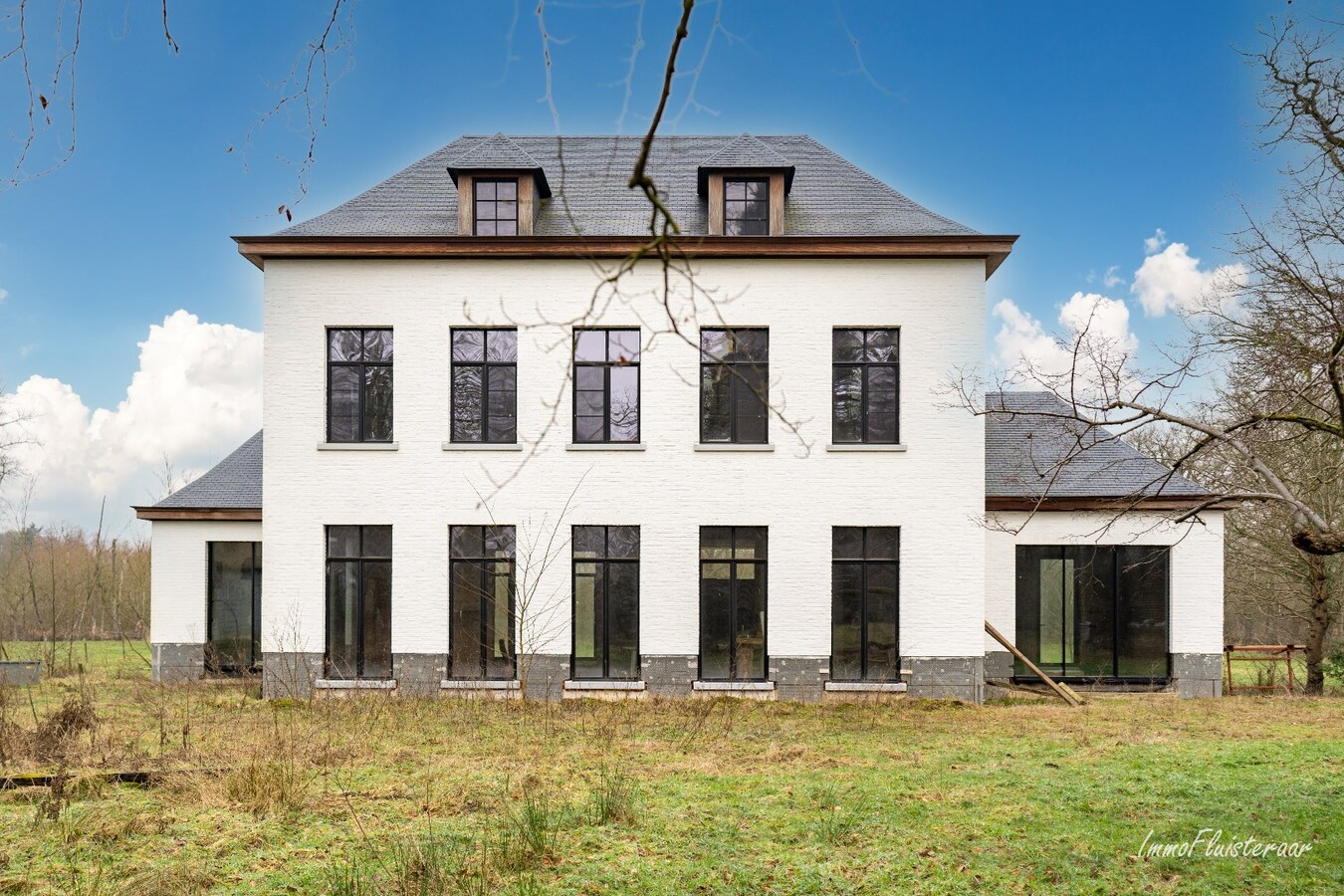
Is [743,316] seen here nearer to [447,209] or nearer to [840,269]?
[840,269]

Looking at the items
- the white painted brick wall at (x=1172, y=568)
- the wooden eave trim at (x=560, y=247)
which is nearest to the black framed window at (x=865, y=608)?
the white painted brick wall at (x=1172, y=568)

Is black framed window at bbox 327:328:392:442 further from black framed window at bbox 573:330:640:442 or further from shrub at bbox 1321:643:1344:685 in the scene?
shrub at bbox 1321:643:1344:685

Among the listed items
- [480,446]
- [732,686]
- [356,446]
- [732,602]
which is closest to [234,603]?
[356,446]

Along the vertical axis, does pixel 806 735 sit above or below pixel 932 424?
below

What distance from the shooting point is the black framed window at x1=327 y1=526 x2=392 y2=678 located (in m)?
16.9

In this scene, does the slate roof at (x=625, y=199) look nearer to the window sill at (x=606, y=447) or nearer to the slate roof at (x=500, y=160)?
the slate roof at (x=500, y=160)

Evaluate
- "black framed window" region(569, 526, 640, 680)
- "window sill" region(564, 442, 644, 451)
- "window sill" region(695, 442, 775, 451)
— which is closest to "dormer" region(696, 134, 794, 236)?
"window sill" region(695, 442, 775, 451)

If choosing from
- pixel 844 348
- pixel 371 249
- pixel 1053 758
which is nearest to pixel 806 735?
pixel 1053 758

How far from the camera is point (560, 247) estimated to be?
16.9m

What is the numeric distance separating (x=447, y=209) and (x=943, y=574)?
11499 millimetres

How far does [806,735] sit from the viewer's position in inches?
514

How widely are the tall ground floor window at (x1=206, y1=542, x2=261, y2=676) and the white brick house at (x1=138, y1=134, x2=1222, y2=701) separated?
8.83 ft

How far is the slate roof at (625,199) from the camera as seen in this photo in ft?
57.6

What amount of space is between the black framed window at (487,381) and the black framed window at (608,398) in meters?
1.20
